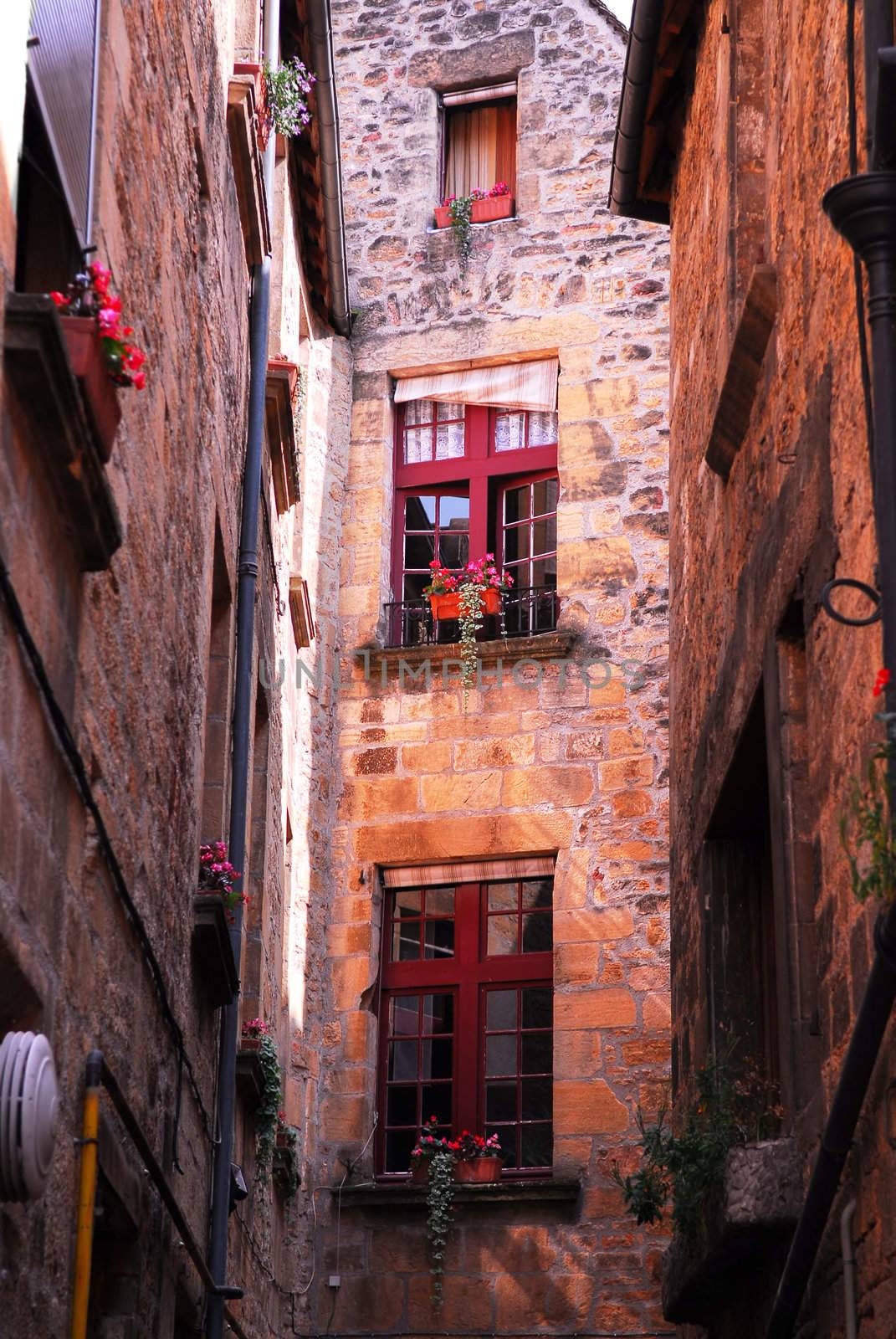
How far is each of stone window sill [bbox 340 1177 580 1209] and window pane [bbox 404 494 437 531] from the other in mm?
4385

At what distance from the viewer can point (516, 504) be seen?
13484 mm

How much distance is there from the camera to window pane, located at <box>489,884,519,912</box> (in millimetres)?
12383

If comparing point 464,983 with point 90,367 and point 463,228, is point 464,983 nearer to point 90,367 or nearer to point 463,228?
point 463,228

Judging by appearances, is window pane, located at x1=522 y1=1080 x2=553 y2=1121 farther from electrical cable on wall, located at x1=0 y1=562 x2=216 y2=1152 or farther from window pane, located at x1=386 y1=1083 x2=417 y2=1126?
electrical cable on wall, located at x1=0 y1=562 x2=216 y2=1152

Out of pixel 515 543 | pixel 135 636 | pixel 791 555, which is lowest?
pixel 135 636

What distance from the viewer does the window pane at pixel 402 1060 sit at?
1232 centimetres

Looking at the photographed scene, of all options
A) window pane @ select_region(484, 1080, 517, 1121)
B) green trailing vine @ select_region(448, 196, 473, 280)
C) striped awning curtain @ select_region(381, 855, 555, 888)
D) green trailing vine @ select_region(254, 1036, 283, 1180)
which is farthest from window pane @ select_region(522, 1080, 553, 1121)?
green trailing vine @ select_region(448, 196, 473, 280)

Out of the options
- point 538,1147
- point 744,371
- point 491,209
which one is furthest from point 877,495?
point 491,209

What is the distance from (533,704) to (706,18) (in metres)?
5.13

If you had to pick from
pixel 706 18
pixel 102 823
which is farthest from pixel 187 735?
pixel 706 18

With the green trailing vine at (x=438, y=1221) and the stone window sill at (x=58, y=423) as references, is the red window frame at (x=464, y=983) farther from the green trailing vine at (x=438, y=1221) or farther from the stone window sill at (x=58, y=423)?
the stone window sill at (x=58, y=423)

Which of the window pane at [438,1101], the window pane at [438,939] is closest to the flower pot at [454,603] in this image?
the window pane at [438,939]

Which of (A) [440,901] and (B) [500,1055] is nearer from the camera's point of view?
(B) [500,1055]

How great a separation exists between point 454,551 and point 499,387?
1.14 metres
